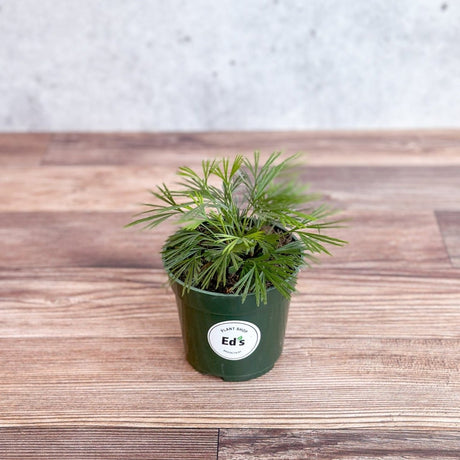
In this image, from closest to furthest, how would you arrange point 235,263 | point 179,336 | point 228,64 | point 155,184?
point 235,263 < point 179,336 < point 155,184 < point 228,64

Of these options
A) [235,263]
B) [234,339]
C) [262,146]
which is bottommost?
[262,146]

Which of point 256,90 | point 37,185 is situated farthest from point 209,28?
point 37,185

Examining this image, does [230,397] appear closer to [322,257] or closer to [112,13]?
[322,257]

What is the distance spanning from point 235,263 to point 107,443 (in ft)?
1.29

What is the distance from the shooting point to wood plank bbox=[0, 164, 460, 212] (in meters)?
1.72

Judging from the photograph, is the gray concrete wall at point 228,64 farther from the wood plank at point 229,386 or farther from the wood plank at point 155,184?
the wood plank at point 229,386

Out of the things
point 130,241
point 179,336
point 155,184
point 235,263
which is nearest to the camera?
point 235,263

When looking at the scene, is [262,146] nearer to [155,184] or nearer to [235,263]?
[155,184]

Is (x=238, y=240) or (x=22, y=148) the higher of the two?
(x=238, y=240)

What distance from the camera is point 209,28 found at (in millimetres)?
1936

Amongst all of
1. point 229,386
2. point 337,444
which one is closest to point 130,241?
point 229,386

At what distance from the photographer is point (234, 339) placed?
1.10m

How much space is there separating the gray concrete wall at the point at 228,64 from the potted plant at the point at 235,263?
0.95 meters

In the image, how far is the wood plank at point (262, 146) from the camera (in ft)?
6.37
